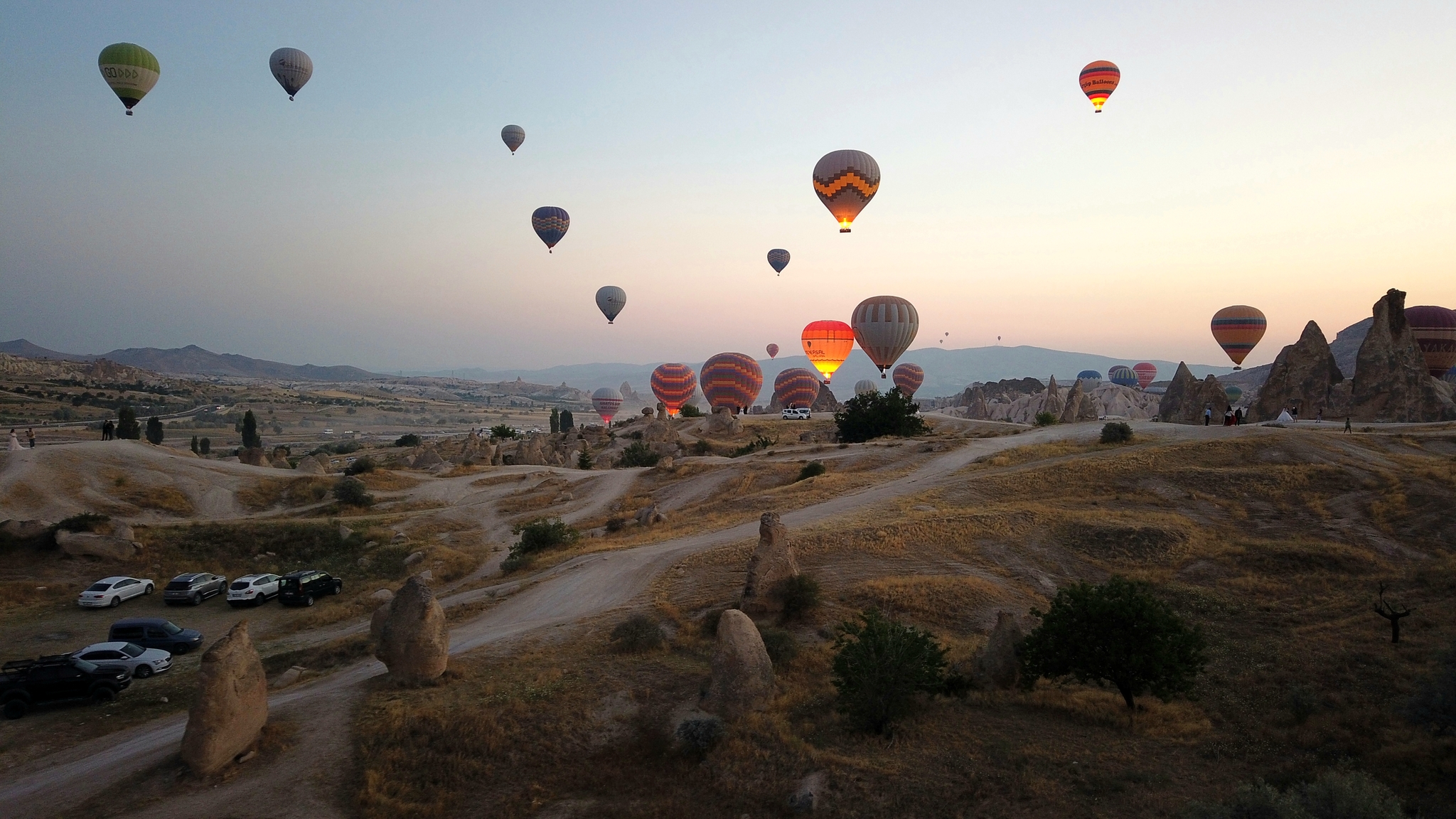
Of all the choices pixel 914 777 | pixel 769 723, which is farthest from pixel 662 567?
pixel 914 777

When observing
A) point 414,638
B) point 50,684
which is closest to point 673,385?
point 50,684

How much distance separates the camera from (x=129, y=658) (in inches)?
869

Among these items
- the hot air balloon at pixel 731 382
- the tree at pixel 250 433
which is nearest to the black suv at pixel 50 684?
the tree at pixel 250 433

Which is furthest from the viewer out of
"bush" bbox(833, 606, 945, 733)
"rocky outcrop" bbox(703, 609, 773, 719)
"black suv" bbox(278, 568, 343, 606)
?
"black suv" bbox(278, 568, 343, 606)

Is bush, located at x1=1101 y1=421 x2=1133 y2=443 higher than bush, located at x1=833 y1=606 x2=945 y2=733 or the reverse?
higher

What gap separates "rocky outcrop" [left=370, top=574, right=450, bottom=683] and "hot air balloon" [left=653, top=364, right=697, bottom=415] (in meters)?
84.4

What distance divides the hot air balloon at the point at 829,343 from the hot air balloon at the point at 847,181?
21.8 m

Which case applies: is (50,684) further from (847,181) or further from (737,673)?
(847,181)

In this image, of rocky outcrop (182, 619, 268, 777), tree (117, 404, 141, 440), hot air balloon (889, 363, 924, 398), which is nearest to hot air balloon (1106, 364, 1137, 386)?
hot air balloon (889, 363, 924, 398)

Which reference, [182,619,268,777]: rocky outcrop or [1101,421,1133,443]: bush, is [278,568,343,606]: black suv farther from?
[1101,421,1133,443]: bush

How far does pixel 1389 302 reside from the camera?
53312mm

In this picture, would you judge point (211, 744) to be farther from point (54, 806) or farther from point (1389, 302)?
point (1389, 302)

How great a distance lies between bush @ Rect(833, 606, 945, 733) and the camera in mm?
14930

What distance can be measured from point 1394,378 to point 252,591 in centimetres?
6571
